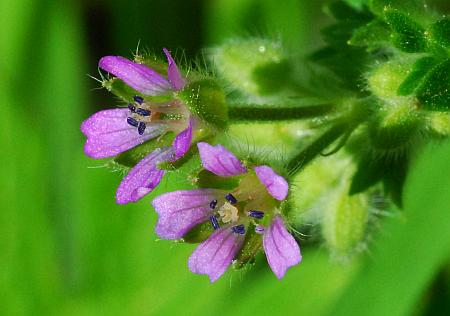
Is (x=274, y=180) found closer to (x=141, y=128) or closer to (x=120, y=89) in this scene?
(x=141, y=128)

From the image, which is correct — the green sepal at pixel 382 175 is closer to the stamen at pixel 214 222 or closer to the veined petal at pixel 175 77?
the stamen at pixel 214 222

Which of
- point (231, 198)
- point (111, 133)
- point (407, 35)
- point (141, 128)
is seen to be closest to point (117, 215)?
point (111, 133)

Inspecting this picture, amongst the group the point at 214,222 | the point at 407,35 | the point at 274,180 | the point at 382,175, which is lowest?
the point at 382,175

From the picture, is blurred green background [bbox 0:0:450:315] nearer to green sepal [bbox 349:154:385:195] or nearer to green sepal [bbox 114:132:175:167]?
green sepal [bbox 349:154:385:195]

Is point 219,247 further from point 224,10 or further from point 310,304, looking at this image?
point 224,10

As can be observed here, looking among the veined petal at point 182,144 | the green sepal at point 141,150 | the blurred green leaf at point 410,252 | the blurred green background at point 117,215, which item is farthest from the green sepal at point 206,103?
the blurred green leaf at point 410,252

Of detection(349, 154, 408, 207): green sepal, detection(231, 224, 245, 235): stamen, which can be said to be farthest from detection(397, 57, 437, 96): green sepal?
detection(231, 224, 245, 235): stamen
